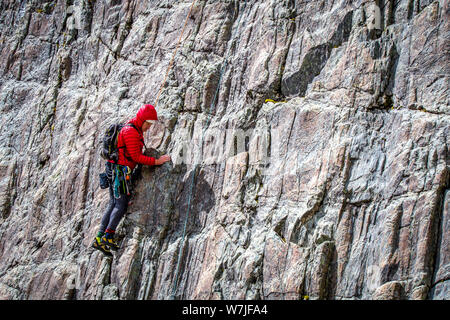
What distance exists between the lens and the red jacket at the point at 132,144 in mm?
9070

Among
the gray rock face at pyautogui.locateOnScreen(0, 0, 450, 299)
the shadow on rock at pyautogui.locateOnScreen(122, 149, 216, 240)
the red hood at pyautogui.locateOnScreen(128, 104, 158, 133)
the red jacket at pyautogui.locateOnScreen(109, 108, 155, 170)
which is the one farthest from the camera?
the shadow on rock at pyautogui.locateOnScreen(122, 149, 216, 240)

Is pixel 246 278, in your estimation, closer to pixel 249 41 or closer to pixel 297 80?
pixel 297 80

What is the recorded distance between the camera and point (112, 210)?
31.2 ft

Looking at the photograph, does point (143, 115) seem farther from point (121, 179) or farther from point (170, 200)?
point (170, 200)

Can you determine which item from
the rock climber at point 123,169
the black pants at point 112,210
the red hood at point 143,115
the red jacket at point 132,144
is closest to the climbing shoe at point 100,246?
the rock climber at point 123,169

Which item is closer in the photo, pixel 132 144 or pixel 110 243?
pixel 132 144

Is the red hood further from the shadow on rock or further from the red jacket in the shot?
the shadow on rock

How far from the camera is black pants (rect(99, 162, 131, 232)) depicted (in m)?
9.33

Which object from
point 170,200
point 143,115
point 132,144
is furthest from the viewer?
point 170,200

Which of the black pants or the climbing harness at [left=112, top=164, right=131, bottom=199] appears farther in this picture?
the black pants

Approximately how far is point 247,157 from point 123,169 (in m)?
2.97

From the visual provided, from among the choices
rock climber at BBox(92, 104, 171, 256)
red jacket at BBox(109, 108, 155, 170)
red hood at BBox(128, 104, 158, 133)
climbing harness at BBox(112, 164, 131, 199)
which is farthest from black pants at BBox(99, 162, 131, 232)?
red hood at BBox(128, 104, 158, 133)

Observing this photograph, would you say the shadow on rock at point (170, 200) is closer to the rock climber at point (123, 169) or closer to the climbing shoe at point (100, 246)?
the rock climber at point (123, 169)

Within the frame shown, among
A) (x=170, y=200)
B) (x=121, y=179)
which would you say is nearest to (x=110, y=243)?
(x=121, y=179)
